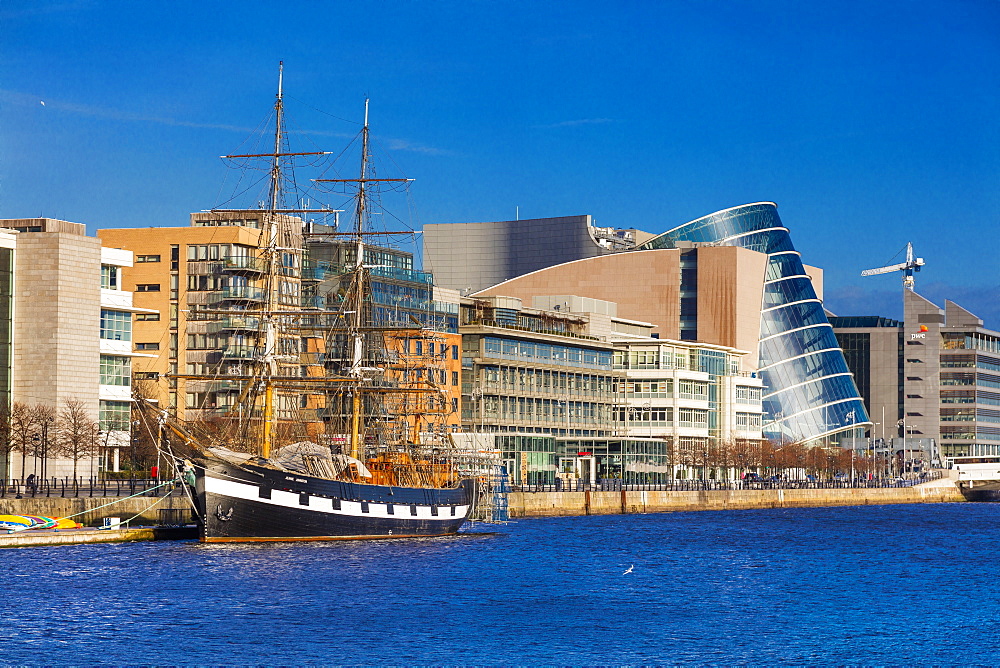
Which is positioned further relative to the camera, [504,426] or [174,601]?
[504,426]

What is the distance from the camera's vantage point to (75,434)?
9450 centimetres

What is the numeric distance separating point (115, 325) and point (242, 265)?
1018 inches

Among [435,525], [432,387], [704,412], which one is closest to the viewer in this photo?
[435,525]

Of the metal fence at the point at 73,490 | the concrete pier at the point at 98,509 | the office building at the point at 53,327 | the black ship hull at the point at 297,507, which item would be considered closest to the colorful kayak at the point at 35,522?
the concrete pier at the point at 98,509

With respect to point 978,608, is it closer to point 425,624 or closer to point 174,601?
point 425,624

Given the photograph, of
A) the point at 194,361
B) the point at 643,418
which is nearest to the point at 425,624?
the point at 194,361

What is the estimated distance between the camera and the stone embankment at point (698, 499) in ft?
357

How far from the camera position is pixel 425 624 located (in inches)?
2064

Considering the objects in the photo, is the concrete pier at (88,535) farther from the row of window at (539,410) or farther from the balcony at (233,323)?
the row of window at (539,410)

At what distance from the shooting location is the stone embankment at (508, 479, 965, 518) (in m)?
109

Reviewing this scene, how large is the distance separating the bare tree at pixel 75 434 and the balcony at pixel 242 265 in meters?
33.7

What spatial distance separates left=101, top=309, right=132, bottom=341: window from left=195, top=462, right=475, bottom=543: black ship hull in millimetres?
33095

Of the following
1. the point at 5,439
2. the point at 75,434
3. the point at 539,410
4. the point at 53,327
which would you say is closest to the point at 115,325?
the point at 53,327

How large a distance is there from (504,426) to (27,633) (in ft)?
307
